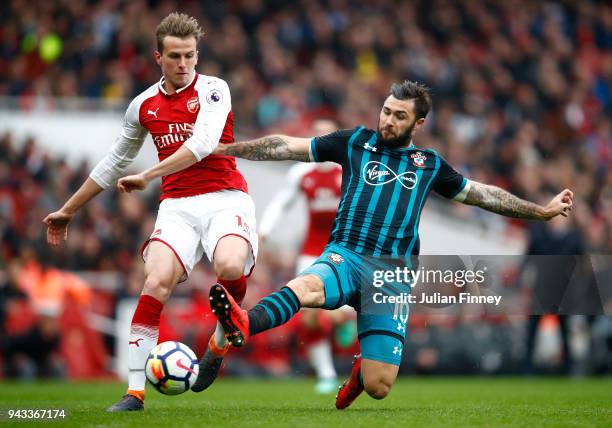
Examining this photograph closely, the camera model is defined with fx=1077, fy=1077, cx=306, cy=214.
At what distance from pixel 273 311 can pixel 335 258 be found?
69 cm

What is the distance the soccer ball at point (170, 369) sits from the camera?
6488mm

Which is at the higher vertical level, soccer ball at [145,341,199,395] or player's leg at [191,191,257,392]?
player's leg at [191,191,257,392]

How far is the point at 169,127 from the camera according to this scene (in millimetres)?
7305

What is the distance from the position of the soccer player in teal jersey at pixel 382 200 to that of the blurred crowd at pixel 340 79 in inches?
321

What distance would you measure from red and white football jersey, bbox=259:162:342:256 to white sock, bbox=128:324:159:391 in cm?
397

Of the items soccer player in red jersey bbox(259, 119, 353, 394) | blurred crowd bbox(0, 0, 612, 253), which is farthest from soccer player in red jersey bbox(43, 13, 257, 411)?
blurred crowd bbox(0, 0, 612, 253)

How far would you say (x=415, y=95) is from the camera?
7145mm

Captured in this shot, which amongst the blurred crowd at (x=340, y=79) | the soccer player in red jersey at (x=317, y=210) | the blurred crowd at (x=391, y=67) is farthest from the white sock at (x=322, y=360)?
the blurred crowd at (x=391, y=67)

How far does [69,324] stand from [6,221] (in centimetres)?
269

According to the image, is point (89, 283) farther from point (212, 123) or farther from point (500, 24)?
point (500, 24)

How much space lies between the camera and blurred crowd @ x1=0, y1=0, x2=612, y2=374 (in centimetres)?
1636

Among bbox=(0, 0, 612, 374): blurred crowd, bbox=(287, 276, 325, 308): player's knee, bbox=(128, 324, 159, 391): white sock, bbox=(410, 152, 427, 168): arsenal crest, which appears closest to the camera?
bbox=(287, 276, 325, 308): player's knee

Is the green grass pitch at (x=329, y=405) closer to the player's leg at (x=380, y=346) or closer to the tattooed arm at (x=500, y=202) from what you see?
the player's leg at (x=380, y=346)

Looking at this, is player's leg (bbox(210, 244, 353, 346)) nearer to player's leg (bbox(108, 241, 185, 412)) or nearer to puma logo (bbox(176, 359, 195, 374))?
puma logo (bbox(176, 359, 195, 374))
